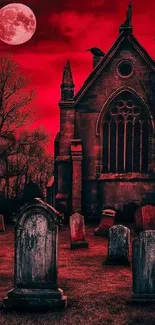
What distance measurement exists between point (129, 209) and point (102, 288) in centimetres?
1141

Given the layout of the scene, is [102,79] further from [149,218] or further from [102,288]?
[102,288]

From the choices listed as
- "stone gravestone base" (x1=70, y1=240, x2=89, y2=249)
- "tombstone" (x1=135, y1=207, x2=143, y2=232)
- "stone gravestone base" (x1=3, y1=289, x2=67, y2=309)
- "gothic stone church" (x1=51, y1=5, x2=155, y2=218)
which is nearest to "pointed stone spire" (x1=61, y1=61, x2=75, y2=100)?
"gothic stone church" (x1=51, y1=5, x2=155, y2=218)

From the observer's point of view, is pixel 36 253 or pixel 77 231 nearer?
pixel 36 253

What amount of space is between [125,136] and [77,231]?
825 cm

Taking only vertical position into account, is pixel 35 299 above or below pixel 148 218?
below

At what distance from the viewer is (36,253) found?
9.37 meters

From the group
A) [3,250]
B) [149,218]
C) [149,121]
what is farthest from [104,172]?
[3,250]

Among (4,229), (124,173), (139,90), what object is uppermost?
(139,90)

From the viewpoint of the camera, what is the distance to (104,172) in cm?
2259

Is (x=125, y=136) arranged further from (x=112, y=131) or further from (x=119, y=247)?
(x=119, y=247)

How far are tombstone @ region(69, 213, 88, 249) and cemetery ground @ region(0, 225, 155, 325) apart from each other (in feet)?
0.76

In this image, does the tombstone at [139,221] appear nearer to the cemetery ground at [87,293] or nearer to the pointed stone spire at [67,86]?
the cemetery ground at [87,293]

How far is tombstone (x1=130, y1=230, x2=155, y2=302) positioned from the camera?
9.58 metres

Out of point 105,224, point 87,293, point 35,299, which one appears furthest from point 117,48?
point 35,299
